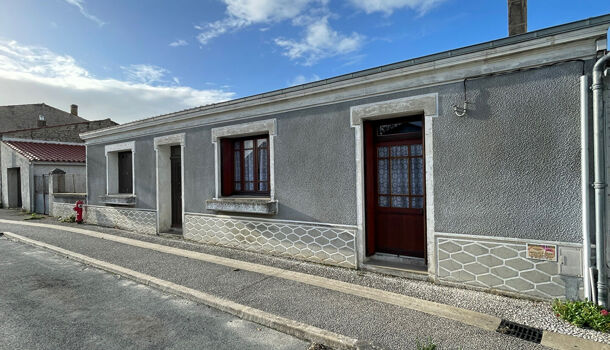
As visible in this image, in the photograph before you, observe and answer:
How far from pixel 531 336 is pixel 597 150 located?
2.27m

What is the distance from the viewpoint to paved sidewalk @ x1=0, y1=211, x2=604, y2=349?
3.28 metres

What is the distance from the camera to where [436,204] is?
187 inches

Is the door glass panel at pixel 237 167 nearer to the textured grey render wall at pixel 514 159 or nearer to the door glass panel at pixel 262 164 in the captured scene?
the door glass panel at pixel 262 164

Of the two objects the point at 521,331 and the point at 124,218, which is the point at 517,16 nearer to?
the point at 521,331

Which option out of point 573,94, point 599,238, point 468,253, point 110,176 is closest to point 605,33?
point 573,94

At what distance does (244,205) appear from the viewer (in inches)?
269

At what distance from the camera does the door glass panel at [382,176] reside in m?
5.68

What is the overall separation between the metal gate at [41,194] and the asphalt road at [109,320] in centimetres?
1070

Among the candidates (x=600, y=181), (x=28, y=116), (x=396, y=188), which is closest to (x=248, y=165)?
(x=396, y=188)

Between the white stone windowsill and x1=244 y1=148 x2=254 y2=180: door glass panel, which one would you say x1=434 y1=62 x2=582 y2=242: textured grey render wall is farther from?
x1=244 y1=148 x2=254 y2=180: door glass panel

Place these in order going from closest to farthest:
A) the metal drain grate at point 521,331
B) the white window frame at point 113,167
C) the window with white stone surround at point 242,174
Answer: the metal drain grate at point 521,331, the window with white stone surround at point 242,174, the white window frame at point 113,167

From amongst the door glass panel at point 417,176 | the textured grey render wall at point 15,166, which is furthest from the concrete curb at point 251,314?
the textured grey render wall at point 15,166

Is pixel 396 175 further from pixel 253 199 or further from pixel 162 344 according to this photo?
pixel 162 344

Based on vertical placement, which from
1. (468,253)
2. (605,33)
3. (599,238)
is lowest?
(468,253)
